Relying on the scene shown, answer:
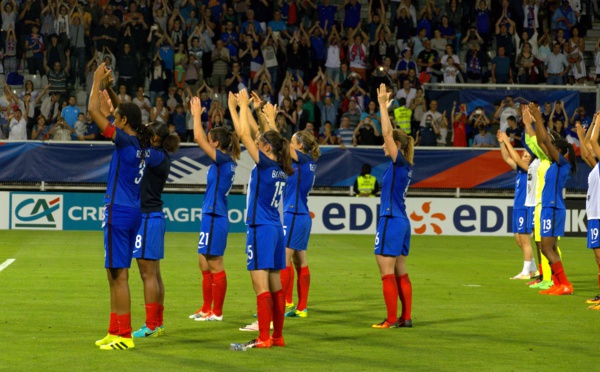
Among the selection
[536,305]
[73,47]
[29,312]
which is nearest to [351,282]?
[536,305]

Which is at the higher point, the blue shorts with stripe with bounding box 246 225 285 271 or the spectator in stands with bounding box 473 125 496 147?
the spectator in stands with bounding box 473 125 496 147

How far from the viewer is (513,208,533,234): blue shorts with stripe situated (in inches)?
684

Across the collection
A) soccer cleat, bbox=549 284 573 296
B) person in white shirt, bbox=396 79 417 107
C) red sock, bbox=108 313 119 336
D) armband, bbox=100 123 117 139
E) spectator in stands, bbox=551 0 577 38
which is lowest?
soccer cleat, bbox=549 284 573 296

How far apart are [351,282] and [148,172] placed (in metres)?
6.63

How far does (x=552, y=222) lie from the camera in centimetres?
1520

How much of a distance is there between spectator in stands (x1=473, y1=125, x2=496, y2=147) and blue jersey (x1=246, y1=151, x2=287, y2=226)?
19423 mm

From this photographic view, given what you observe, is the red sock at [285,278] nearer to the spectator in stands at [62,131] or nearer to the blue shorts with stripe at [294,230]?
the blue shorts with stripe at [294,230]

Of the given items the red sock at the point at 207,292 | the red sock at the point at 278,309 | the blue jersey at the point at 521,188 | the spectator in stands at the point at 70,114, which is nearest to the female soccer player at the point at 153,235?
the red sock at the point at 207,292

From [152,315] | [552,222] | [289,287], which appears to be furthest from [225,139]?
[552,222]

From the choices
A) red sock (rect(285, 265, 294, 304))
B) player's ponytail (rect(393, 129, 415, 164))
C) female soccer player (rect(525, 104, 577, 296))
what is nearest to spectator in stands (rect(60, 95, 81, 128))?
female soccer player (rect(525, 104, 577, 296))

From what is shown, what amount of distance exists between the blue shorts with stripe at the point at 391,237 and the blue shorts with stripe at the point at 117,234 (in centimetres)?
315

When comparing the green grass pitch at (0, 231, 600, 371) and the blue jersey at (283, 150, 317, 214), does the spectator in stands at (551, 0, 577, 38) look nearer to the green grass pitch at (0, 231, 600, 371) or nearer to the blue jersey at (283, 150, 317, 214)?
the green grass pitch at (0, 231, 600, 371)

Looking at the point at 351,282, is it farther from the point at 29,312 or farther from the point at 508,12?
the point at 508,12

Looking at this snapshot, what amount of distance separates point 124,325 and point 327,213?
17677 mm
